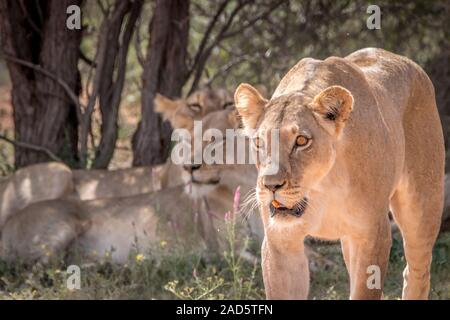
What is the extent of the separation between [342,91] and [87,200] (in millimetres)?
4241

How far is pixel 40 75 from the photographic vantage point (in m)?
8.61

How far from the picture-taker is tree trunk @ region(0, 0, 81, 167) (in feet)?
27.9

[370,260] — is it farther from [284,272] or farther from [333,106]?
[333,106]

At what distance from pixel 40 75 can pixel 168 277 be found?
2.48m

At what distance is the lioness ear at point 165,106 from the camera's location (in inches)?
314

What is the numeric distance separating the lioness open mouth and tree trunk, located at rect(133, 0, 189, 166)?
465 centimetres

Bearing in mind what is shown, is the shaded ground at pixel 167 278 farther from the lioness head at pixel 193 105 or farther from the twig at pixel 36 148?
the twig at pixel 36 148

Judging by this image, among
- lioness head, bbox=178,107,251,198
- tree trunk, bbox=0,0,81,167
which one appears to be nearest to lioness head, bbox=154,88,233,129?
lioness head, bbox=178,107,251,198

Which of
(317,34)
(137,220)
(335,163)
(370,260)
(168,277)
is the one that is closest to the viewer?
(335,163)

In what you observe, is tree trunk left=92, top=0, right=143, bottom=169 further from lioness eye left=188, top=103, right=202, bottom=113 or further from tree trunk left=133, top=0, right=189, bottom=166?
lioness eye left=188, top=103, right=202, bottom=113

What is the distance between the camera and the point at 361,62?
16.9 feet

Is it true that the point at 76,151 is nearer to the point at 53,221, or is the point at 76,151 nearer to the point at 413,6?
the point at 53,221

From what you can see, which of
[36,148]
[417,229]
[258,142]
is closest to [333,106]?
[258,142]

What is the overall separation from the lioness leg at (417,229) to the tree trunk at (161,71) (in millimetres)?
3778
